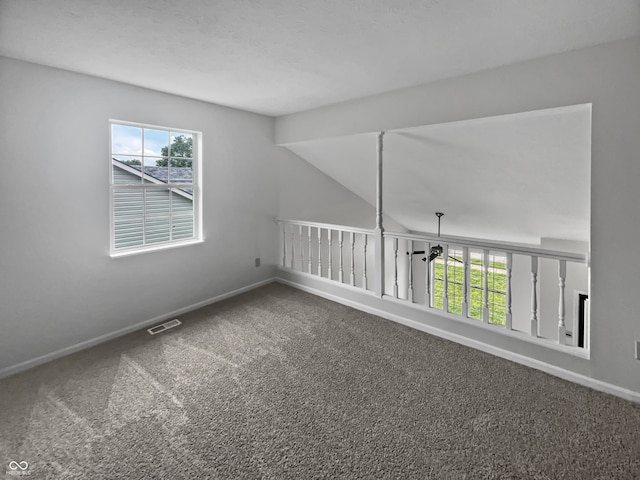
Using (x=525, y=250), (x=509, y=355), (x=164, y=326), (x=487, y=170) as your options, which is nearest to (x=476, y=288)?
(x=487, y=170)

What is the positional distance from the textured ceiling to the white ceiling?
1.86 feet

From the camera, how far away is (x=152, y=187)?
11.5 feet

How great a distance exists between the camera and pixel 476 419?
204cm

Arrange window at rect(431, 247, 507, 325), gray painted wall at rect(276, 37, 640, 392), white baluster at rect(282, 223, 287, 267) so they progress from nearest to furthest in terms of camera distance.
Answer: gray painted wall at rect(276, 37, 640, 392)
white baluster at rect(282, 223, 287, 267)
window at rect(431, 247, 507, 325)

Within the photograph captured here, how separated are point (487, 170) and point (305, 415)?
304 cm

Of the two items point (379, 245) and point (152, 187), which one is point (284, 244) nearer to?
point (379, 245)

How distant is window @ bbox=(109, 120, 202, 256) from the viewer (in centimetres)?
328

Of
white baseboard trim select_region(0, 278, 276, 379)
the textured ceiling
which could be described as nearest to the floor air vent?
white baseboard trim select_region(0, 278, 276, 379)

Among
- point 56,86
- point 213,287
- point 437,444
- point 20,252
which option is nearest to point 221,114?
point 56,86

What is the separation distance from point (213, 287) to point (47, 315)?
5.46 feet

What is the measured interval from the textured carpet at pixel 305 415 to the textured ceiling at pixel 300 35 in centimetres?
238

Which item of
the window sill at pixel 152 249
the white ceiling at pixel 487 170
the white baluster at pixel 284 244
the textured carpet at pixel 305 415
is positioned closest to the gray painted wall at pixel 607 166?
the white ceiling at pixel 487 170

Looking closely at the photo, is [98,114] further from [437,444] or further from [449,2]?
[437,444]

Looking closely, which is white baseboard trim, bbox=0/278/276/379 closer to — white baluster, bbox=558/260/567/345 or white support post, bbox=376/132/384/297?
white support post, bbox=376/132/384/297
